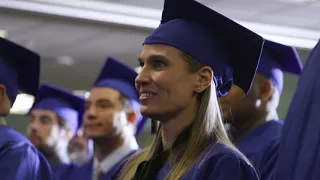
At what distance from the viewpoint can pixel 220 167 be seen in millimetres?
1811

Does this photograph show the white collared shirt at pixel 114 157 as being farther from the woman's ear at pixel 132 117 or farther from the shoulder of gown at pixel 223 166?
the shoulder of gown at pixel 223 166

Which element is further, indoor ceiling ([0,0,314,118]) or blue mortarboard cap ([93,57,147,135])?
indoor ceiling ([0,0,314,118])

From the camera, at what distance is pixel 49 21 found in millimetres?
6465

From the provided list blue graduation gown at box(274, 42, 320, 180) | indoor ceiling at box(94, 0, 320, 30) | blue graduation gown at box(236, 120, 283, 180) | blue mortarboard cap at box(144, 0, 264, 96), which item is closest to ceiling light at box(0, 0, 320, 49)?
indoor ceiling at box(94, 0, 320, 30)

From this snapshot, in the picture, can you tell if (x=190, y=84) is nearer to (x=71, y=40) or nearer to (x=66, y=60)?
(x=71, y=40)

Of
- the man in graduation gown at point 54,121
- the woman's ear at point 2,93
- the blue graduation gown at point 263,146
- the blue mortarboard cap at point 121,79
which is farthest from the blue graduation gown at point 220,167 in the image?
the man in graduation gown at point 54,121

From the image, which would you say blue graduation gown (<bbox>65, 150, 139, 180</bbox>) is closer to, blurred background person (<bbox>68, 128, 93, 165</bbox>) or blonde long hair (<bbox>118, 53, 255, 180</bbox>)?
blonde long hair (<bbox>118, 53, 255, 180</bbox>)

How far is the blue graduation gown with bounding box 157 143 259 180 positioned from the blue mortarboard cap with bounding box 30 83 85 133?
10.6ft

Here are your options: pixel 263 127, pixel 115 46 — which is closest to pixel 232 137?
pixel 263 127

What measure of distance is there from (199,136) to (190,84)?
0.57 feet

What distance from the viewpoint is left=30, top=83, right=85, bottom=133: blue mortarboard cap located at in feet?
16.3

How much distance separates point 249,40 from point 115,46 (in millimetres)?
5660

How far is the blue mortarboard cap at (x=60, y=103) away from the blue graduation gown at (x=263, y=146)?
2.18m

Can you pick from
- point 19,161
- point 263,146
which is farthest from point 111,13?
point 19,161
